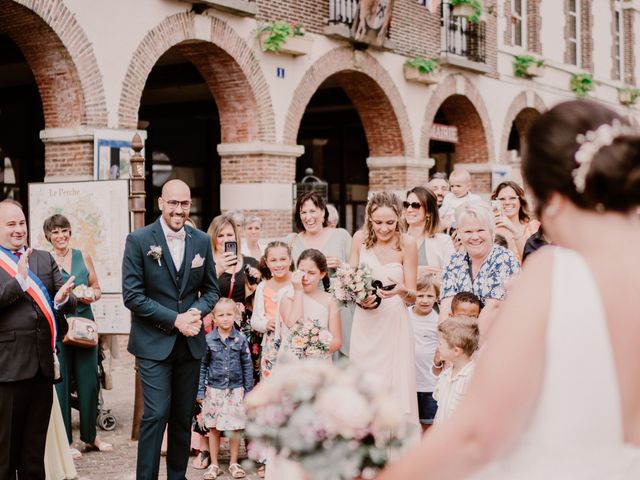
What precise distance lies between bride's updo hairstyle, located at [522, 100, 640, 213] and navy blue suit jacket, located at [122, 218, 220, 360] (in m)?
3.87

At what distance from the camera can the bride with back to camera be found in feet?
5.45

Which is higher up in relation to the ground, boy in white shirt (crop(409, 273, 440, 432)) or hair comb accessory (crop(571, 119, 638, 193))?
hair comb accessory (crop(571, 119, 638, 193))

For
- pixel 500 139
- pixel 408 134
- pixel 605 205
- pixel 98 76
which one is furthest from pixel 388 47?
pixel 605 205

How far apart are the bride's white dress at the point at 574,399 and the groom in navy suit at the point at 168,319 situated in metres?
3.85

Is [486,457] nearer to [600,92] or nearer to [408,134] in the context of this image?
[408,134]

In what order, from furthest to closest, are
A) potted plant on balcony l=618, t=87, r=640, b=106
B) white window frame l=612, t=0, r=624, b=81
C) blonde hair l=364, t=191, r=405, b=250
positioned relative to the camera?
white window frame l=612, t=0, r=624, b=81
potted plant on balcony l=618, t=87, r=640, b=106
blonde hair l=364, t=191, r=405, b=250

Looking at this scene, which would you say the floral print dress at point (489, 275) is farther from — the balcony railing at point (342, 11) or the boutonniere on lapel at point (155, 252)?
the balcony railing at point (342, 11)

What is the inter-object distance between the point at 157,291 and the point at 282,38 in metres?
7.70

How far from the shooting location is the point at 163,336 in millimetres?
5391

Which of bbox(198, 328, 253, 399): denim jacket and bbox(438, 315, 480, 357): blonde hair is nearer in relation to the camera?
bbox(438, 315, 480, 357): blonde hair

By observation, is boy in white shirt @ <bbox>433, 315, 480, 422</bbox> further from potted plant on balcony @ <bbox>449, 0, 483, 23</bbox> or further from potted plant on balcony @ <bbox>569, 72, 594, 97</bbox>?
potted plant on balcony @ <bbox>569, 72, 594, 97</bbox>

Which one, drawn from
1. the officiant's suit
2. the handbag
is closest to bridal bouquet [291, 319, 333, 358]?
the officiant's suit

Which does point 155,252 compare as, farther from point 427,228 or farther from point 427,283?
point 427,228

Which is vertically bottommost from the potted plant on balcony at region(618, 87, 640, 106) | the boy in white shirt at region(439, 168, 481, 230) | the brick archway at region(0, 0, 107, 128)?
the boy in white shirt at region(439, 168, 481, 230)
